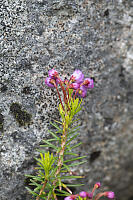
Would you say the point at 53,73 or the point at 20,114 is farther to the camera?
the point at 20,114

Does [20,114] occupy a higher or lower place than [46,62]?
lower

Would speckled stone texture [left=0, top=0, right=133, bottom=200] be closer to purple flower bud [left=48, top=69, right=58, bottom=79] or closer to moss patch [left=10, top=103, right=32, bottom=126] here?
moss patch [left=10, top=103, right=32, bottom=126]

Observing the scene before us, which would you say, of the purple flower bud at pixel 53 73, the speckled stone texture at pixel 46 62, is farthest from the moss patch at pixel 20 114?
the purple flower bud at pixel 53 73

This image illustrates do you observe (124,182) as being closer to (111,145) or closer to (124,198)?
(124,198)

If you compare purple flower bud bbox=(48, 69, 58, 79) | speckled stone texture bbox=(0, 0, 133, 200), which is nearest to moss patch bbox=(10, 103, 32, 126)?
speckled stone texture bbox=(0, 0, 133, 200)

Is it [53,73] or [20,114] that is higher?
[53,73]

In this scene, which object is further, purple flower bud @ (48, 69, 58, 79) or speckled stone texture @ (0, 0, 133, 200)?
speckled stone texture @ (0, 0, 133, 200)

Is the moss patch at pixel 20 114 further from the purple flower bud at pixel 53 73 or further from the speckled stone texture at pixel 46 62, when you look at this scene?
the purple flower bud at pixel 53 73
